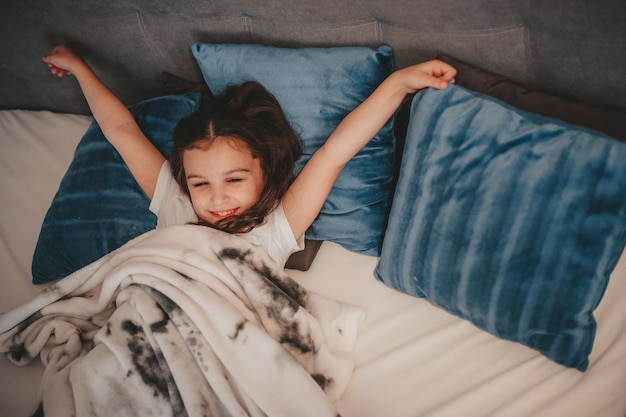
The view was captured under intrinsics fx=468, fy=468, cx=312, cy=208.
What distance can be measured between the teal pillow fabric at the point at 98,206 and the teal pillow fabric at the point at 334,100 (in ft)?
0.80

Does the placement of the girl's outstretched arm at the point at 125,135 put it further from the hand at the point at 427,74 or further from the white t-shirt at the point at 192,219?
the hand at the point at 427,74

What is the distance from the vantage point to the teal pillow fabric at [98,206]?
128cm

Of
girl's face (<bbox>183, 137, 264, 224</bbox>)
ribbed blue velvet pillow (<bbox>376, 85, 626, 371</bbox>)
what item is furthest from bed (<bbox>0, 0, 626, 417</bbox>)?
girl's face (<bbox>183, 137, 264, 224</bbox>)

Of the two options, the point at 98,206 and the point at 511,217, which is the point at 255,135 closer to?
the point at 98,206

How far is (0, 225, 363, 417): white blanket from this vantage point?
0.92 meters

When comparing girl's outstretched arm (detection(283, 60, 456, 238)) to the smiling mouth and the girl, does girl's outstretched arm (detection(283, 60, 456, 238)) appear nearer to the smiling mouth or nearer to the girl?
the girl

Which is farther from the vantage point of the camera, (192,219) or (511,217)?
(192,219)

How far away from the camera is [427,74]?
1.03 metres

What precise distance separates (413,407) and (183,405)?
47 centimetres

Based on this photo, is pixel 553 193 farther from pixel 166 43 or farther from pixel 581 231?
pixel 166 43

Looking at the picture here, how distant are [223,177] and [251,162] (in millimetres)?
88

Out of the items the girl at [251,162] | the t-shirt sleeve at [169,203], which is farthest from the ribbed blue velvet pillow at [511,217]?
the t-shirt sleeve at [169,203]

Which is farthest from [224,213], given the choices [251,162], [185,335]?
[185,335]

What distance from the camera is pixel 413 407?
3.18 ft
